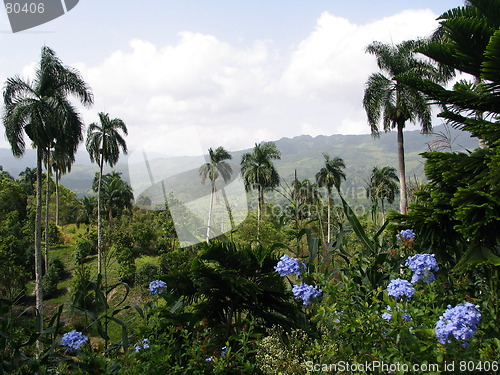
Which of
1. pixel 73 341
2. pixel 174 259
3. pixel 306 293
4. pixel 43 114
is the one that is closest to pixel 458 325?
pixel 306 293

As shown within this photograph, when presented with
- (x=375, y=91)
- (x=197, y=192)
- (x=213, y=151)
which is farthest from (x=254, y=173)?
(x=375, y=91)

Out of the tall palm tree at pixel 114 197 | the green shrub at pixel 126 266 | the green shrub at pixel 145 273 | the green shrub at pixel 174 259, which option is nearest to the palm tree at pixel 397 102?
the green shrub at pixel 174 259

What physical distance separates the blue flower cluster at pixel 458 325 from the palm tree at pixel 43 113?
2023 centimetres

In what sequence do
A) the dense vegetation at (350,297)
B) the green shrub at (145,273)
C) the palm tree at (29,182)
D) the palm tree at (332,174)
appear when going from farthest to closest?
1. the palm tree at (29,182)
2. the palm tree at (332,174)
3. the green shrub at (145,273)
4. the dense vegetation at (350,297)

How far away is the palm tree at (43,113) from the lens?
19000 millimetres

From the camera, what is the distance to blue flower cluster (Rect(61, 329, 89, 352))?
2453 millimetres

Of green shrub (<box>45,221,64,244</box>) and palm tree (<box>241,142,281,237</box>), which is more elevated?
palm tree (<box>241,142,281,237</box>)

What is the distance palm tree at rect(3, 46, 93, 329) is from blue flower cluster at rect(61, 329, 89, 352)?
1850cm

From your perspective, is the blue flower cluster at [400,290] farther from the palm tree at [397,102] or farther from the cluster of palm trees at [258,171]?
the cluster of palm trees at [258,171]

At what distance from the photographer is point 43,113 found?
19.7 m

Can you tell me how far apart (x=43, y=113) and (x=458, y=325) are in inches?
847

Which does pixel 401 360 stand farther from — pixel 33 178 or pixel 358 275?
pixel 33 178

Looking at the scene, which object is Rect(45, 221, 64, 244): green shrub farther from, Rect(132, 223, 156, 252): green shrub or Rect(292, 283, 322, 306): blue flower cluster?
Rect(292, 283, 322, 306): blue flower cluster

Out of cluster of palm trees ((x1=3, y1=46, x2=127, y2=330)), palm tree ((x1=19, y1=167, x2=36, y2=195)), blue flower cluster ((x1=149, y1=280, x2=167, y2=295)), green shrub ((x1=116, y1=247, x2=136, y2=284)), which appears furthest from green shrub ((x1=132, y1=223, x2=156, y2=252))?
blue flower cluster ((x1=149, y1=280, x2=167, y2=295))
